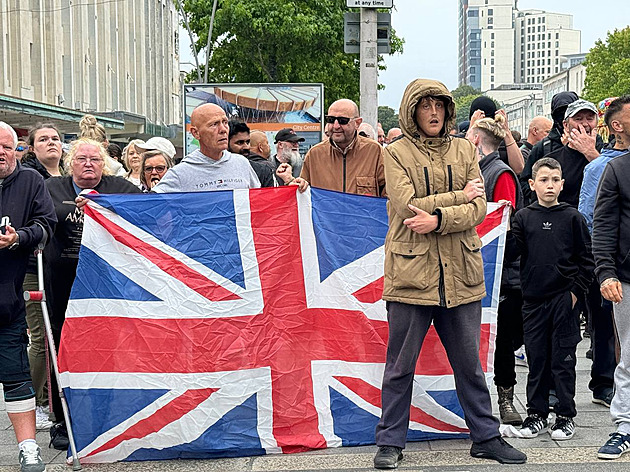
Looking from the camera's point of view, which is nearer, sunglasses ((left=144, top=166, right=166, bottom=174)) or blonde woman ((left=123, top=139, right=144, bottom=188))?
sunglasses ((left=144, top=166, right=166, bottom=174))

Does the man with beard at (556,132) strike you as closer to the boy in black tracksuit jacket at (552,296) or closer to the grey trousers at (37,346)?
the boy in black tracksuit jacket at (552,296)

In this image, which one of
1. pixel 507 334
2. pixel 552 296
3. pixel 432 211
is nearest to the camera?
pixel 432 211

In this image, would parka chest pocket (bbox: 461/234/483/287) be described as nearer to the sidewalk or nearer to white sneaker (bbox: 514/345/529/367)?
the sidewalk

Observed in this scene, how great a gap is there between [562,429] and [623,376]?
54 centimetres

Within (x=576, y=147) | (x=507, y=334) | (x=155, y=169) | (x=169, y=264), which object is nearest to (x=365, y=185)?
(x=507, y=334)

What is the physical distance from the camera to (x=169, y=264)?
588cm

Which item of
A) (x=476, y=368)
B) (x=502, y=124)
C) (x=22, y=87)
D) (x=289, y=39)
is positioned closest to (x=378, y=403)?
(x=476, y=368)

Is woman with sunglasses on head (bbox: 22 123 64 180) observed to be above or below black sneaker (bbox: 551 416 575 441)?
above

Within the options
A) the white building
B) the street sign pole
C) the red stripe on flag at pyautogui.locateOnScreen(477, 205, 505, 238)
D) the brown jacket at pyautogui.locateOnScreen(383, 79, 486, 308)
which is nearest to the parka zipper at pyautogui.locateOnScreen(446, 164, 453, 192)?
the brown jacket at pyautogui.locateOnScreen(383, 79, 486, 308)

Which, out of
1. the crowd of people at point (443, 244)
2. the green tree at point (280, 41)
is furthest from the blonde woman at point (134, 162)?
the green tree at point (280, 41)

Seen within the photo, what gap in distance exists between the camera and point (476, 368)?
5.59 metres

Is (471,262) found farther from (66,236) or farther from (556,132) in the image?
(556,132)

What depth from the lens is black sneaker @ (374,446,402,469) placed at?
5.45 metres

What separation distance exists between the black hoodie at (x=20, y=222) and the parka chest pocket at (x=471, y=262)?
2334mm
